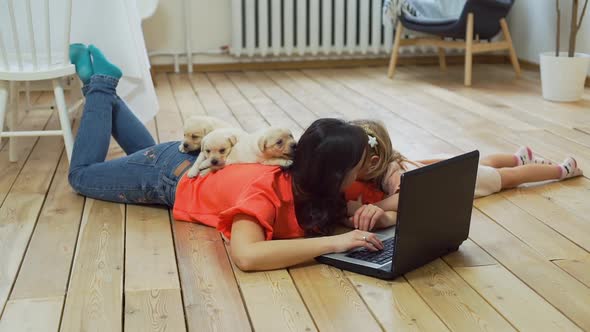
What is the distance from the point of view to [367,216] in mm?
2066

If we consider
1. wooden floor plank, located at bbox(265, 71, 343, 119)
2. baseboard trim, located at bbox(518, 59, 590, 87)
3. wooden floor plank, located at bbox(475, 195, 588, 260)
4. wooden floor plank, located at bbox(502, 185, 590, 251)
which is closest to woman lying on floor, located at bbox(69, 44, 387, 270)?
wooden floor plank, located at bbox(475, 195, 588, 260)

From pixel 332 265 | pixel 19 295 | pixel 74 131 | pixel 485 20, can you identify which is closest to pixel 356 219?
pixel 332 265

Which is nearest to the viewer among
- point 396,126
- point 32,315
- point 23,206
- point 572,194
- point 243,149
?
point 32,315

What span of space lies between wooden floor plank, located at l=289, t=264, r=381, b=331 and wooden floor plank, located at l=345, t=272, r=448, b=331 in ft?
0.07

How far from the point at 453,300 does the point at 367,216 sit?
388 mm

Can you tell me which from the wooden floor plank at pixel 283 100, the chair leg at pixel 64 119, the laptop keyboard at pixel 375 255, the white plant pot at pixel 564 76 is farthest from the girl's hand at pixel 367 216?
the white plant pot at pixel 564 76

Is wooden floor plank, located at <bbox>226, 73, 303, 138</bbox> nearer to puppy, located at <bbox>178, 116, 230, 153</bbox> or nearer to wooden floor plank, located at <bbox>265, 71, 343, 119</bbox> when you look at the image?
wooden floor plank, located at <bbox>265, 71, 343, 119</bbox>

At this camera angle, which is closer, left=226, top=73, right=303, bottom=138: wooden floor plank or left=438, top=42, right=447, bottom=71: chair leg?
left=226, top=73, right=303, bottom=138: wooden floor plank

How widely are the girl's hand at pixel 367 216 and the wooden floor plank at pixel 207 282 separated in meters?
0.36

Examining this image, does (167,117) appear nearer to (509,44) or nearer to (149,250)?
(149,250)

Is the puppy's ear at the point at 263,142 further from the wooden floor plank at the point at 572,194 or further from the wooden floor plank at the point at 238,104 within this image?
the wooden floor plank at the point at 238,104

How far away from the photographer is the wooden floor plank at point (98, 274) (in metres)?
1.66

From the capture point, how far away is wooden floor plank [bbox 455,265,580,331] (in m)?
1.64

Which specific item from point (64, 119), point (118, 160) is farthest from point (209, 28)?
point (118, 160)
